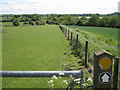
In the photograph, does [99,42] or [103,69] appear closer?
[103,69]

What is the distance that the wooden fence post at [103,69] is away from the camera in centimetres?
199

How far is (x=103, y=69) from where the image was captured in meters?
2.00

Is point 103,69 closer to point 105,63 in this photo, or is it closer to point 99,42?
point 105,63

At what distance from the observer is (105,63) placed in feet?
6.56

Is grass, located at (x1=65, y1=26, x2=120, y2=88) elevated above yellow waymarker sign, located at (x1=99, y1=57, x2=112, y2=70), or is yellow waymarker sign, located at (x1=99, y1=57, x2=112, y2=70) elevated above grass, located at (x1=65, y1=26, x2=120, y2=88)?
yellow waymarker sign, located at (x1=99, y1=57, x2=112, y2=70)

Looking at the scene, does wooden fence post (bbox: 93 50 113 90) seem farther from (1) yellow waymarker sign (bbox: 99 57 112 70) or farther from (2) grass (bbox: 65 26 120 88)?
(2) grass (bbox: 65 26 120 88)

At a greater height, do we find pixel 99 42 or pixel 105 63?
pixel 105 63

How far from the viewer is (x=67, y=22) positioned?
56312 millimetres

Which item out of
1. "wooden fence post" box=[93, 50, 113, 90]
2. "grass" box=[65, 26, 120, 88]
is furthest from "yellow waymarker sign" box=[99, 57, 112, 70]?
"grass" box=[65, 26, 120, 88]

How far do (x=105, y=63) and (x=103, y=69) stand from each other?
0.08 m

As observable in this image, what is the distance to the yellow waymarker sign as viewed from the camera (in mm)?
1987

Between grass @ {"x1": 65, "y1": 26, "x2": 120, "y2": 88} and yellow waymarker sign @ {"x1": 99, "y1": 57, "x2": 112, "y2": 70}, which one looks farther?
grass @ {"x1": 65, "y1": 26, "x2": 120, "y2": 88}

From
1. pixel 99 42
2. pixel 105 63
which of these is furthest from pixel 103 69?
pixel 99 42

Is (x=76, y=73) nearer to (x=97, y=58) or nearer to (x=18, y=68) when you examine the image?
(x=97, y=58)
